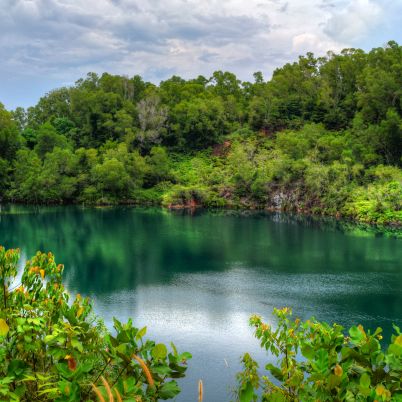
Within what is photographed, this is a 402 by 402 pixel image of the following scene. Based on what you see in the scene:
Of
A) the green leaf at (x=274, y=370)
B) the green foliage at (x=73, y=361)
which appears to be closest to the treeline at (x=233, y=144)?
the green leaf at (x=274, y=370)

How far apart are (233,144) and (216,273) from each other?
33306mm

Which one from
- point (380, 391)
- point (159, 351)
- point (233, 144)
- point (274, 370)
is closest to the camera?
point (380, 391)

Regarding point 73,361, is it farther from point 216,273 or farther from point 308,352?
point 216,273

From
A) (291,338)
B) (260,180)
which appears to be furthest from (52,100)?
(291,338)

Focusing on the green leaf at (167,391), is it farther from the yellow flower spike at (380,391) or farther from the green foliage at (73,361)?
the yellow flower spike at (380,391)

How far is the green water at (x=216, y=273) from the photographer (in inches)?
560

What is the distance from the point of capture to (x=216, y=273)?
71.5ft

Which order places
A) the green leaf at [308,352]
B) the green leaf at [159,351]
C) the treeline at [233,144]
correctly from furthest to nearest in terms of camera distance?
the treeline at [233,144], the green leaf at [308,352], the green leaf at [159,351]

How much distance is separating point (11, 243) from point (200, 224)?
14.7m

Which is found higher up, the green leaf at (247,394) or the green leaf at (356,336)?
the green leaf at (356,336)

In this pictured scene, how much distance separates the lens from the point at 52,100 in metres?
67.6

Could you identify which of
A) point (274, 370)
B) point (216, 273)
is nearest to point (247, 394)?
point (274, 370)

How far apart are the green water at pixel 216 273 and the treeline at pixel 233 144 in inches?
249

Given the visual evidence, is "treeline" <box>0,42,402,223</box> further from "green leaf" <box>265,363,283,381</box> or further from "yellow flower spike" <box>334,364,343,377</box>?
"yellow flower spike" <box>334,364,343,377</box>
